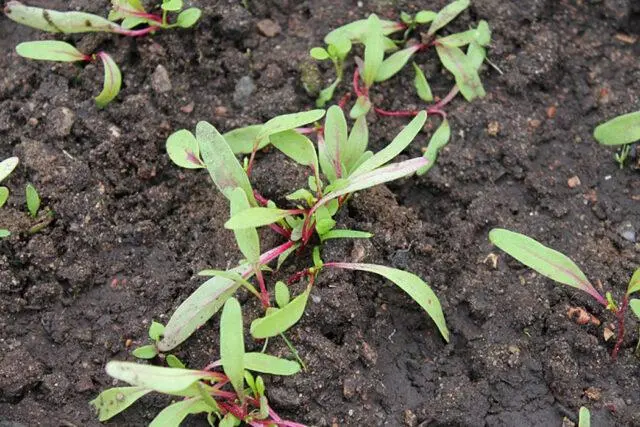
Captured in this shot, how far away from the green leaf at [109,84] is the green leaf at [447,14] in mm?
1001

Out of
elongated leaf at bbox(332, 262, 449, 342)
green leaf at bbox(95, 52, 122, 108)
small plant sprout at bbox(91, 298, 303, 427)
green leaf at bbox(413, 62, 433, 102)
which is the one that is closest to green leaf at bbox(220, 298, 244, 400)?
small plant sprout at bbox(91, 298, 303, 427)

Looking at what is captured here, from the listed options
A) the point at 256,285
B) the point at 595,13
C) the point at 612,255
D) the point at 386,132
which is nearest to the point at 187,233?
the point at 256,285

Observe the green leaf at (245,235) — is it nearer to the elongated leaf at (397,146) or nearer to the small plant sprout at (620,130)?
the elongated leaf at (397,146)

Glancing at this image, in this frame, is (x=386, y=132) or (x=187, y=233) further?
(x=386, y=132)

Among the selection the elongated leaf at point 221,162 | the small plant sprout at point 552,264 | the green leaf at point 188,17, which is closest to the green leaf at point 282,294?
the elongated leaf at point 221,162

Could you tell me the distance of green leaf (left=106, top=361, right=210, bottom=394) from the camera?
5.55 ft

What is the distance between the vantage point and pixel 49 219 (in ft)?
7.47

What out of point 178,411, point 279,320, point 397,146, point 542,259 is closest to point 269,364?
point 279,320

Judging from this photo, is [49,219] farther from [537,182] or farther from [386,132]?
[537,182]

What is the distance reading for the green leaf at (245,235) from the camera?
6.61ft

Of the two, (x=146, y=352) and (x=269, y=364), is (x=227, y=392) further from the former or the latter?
(x=146, y=352)

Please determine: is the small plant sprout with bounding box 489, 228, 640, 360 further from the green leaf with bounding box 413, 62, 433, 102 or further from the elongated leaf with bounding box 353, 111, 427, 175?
the green leaf with bounding box 413, 62, 433, 102

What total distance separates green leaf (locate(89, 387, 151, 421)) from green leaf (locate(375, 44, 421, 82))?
1209 millimetres

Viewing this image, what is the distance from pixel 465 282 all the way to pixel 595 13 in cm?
118
